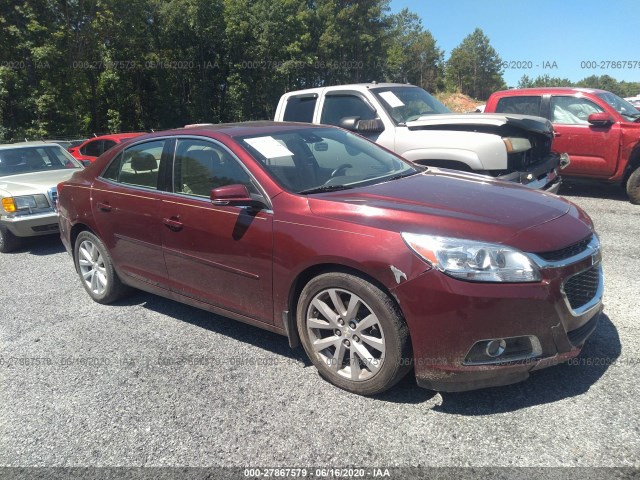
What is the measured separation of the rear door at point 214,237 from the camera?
137 inches

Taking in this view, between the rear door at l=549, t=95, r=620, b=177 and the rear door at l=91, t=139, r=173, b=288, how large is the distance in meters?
6.90

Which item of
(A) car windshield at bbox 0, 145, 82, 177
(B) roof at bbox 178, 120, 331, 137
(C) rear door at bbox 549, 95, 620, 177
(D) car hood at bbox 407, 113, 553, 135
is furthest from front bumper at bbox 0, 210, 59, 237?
(C) rear door at bbox 549, 95, 620, 177

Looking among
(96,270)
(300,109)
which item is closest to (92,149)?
(300,109)

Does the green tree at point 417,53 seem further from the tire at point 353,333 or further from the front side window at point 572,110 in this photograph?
the tire at point 353,333

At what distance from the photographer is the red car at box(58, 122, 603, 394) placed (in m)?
2.74

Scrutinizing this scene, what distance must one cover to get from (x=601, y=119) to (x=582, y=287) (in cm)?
629

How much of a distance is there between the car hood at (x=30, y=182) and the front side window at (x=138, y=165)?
3.30 metres

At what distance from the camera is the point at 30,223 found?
7262mm

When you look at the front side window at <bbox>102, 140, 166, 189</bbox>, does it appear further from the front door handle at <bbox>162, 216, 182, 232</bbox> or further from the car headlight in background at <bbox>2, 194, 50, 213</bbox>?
the car headlight in background at <bbox>2, 194, 50, 213</bbox>

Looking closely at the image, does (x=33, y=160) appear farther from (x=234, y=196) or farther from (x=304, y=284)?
(x=304, y=284)

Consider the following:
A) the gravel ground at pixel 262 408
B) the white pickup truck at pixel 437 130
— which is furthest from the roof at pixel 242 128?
the white pickup truck at pixel 437 130

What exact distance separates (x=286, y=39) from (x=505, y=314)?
37.5 metres

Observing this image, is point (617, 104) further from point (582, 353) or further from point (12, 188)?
point (12, 188)

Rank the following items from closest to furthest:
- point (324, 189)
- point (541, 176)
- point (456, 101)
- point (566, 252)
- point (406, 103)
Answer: point (566, 252)
point (324, 189)
point (541, 176)
point (406, 103)
point (456, 101)
